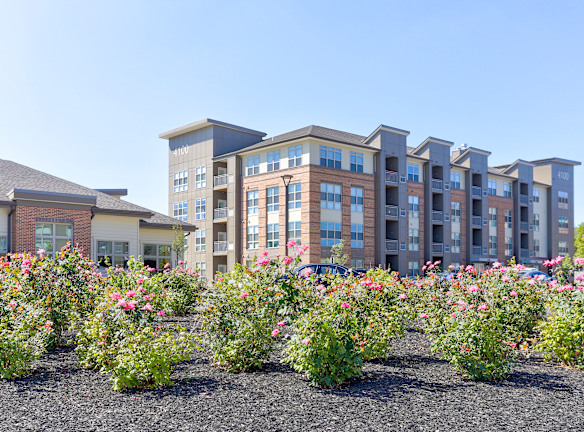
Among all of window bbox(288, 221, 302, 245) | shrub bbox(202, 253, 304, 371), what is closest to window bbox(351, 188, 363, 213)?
window bbox(288, 221, 302, 245)

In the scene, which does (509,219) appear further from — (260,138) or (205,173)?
(205,173)

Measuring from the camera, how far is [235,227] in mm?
47312

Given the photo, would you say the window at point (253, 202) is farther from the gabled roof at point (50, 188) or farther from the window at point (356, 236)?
the gabled roof at point (50, 188)

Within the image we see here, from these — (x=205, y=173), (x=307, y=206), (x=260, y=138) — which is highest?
(x=260, y=138)

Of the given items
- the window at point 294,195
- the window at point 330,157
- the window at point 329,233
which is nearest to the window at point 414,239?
the window at point 329,233

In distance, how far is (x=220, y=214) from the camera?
49344mm

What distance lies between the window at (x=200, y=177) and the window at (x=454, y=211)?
82.6 ft

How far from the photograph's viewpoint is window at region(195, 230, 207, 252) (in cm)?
5034

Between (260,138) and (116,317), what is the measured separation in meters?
45.6

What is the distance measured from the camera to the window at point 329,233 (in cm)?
4334

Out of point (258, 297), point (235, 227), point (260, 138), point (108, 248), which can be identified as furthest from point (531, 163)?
point (258, 297)

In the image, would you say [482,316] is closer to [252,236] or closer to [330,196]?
[330,196]

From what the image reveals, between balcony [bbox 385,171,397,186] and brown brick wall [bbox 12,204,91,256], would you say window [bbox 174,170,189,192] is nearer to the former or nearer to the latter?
balcony [bbox 385,171,397,186]

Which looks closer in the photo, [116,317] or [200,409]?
[200,409]
